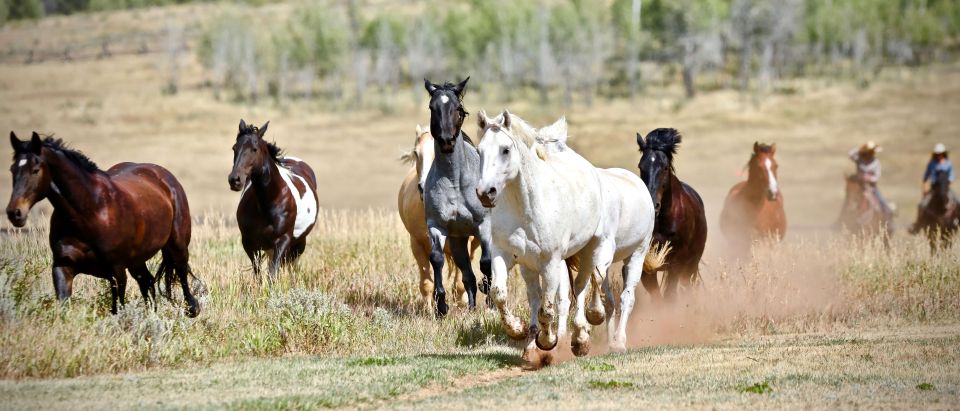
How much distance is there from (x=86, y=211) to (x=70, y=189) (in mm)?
252

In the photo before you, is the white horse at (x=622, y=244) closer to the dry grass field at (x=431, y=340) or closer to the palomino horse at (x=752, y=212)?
the dry grass field at (x=431, y=340)

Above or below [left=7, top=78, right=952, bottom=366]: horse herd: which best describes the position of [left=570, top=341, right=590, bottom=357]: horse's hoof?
below

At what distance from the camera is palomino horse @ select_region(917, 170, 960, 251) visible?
806 inches

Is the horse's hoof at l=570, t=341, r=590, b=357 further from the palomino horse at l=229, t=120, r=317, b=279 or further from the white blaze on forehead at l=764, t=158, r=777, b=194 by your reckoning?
the white blaze on forehead at l=764, t=158, r=777, b=194

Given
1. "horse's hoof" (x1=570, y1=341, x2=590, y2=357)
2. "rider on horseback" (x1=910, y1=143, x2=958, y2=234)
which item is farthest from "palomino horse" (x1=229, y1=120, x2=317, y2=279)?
"rider on horseback" (x1=910, y1=143, x2=958, y2=234)

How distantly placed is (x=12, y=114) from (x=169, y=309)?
59.6 m

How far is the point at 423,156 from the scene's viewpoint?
1341cm

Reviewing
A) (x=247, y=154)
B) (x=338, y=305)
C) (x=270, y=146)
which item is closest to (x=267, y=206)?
(x=270, y=146)

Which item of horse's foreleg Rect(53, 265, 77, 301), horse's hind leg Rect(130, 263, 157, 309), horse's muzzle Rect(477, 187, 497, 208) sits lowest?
horse's hind leg Rect(130, 263, 157, 309)

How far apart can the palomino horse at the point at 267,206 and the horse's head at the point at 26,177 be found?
3.42 metres

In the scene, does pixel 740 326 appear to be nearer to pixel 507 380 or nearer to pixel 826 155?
pixel 507 380

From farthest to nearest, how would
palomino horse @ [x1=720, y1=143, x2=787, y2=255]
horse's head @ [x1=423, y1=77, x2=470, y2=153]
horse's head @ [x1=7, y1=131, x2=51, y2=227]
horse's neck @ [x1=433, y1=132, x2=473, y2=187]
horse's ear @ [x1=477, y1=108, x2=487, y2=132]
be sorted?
1. palomino horse @ [x1=720, y1=143, x2=787, y2=255]
2. horse's neck @ [x1=433, y1=132, x2=473, y2=187]
3. horse's head @ [x1=423, y1=77, x2=470, y2=153]
4. horse's head @ [x1=7, y1=131, x2=51, y2=227]
5. horse's ear @ [x1=477, y1=108, x2=487, y2=132]

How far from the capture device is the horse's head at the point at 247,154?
13000mm

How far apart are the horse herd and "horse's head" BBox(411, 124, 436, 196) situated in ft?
0.06
